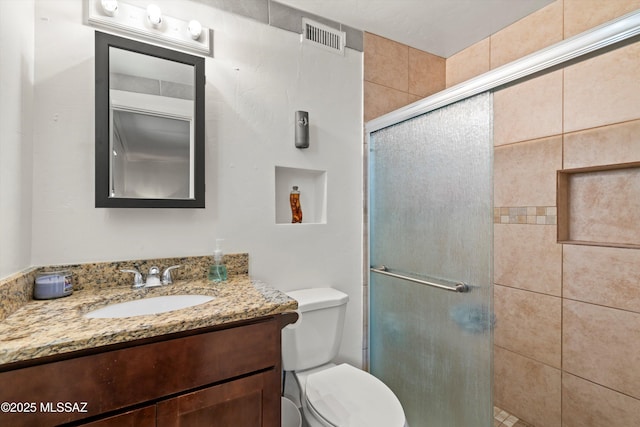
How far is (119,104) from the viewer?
1229 millimetres

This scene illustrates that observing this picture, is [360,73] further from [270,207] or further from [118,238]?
[118,238]

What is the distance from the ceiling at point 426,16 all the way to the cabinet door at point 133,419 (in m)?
1.80

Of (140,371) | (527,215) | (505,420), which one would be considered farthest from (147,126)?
(505,420)

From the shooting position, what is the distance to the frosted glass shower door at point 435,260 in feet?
4.20

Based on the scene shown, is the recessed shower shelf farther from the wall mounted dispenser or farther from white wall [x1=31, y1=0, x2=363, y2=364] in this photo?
the wall mounted dispenser

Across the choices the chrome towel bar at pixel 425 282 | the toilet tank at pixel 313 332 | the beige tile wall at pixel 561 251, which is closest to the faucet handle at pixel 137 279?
the toilet tank at pixel 313 332

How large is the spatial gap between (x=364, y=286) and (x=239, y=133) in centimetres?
112

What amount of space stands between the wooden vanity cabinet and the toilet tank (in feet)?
1.33

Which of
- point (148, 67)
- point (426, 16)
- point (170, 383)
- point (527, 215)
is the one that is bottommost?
point (170, 383)

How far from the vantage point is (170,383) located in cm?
84

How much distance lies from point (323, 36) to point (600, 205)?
1684mm

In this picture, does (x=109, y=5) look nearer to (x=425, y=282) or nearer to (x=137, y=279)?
(x=137, y=279)

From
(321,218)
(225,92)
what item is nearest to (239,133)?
(225,92)

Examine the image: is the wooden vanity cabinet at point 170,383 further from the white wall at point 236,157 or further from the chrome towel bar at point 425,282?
the chrome towel bar at point 425,282
